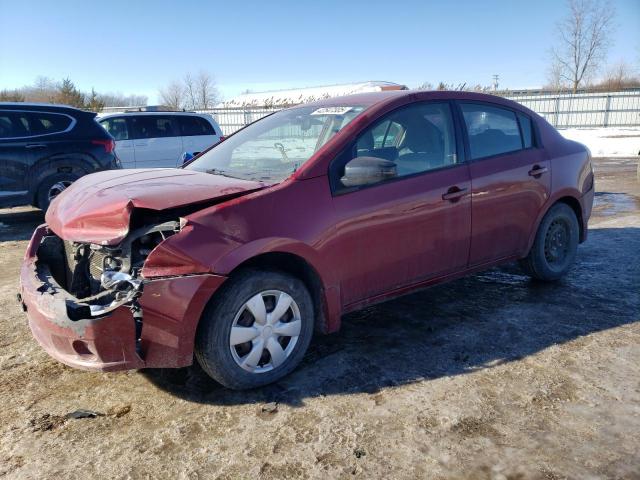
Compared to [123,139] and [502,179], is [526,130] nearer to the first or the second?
[502,179]

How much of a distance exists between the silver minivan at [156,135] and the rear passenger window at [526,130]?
27.6 feet

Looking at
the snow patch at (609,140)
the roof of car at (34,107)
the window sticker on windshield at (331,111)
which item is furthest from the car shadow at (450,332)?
the snow patch at (609,140)

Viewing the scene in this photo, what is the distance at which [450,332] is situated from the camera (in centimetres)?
384

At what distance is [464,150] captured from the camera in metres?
4.01

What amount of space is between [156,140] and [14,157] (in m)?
4.14

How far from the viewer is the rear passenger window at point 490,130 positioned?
4.12 metres

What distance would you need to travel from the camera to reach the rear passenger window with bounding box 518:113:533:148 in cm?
455

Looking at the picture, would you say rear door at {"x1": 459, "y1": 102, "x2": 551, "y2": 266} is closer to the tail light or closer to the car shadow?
the car shadow

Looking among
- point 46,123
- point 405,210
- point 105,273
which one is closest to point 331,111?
point 405,210

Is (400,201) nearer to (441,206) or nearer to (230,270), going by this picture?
(441,206)

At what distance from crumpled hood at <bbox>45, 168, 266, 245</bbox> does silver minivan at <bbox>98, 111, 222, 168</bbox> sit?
8219 millimetres

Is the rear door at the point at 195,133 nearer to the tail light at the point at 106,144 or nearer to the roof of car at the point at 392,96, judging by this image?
the tail light at the point at 106,144

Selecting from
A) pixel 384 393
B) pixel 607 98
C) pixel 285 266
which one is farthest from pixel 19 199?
pixel 607 98

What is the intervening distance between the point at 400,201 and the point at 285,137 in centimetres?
99
